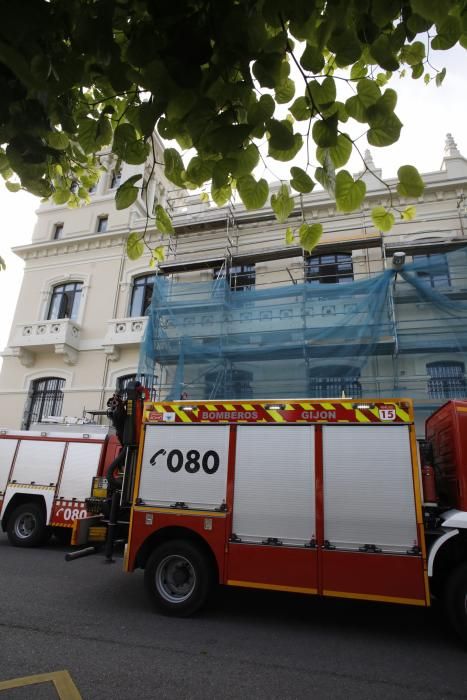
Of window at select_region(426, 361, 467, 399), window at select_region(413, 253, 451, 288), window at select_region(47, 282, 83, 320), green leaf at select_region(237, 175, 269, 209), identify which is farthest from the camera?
window at select_region(47, 282, 83, 320)

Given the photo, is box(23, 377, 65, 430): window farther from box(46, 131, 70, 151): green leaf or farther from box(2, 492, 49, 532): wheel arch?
box(46, 131, 70, 151): green leaf

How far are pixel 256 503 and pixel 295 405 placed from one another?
56.3 inches

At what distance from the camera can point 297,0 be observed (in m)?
2.53

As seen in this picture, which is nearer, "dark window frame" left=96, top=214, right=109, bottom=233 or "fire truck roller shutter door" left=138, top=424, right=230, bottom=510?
"fire truck roller shutter door" left=138, top=424, right=230, bottom=510

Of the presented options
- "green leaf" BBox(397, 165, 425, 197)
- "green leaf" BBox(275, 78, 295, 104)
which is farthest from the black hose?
"green leaf" BBox(397, 165, 425, 197)

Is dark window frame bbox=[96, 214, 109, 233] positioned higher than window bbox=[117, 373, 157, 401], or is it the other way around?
dark window frame bbox=[96, 214, 109, 233]

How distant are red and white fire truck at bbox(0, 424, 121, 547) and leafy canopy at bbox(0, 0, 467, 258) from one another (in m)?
8.59

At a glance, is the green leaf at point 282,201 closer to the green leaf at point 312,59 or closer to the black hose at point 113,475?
the green leaf at point 312,59

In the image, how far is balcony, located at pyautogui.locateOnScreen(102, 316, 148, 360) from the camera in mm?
16578

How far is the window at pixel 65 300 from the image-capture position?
18953 millimetres

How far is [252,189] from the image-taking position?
3.34 metres

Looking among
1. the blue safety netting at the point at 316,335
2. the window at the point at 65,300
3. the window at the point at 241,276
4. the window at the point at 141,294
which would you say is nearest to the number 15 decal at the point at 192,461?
the blue safety netting at the point at 316,335

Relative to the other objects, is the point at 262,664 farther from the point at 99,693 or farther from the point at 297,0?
the point at 297,0

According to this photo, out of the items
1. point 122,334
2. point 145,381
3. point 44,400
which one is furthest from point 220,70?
point 44,400
